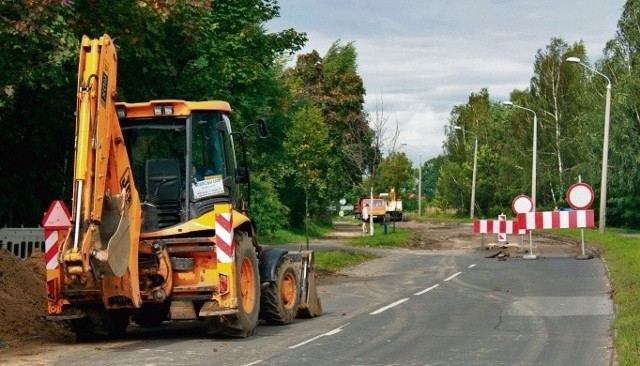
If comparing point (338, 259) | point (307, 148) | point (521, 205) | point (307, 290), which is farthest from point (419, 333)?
point (307, 148)

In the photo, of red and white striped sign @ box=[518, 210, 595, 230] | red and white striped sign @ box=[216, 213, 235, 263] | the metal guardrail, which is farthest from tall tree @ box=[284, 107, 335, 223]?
red and white striped sign @ box=[216, 213, 235, 263]

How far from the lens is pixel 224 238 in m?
14.4

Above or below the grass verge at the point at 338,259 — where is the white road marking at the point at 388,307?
below

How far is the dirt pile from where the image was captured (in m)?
15.3

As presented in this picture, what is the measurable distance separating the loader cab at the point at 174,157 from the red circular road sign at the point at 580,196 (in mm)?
18423

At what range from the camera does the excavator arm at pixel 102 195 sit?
41.8ft

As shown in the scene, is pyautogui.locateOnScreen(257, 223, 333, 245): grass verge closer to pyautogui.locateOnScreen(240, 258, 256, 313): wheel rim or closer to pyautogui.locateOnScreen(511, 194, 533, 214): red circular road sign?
pyautogui.locateOnScreen(511, 194, 533, 214): red circular road sign

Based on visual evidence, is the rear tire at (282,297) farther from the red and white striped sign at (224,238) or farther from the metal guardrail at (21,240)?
the metal guardrail at (21,240)

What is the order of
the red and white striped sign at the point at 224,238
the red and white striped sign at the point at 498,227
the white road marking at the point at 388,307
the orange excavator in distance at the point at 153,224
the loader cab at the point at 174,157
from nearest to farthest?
the orange excavator in distance at the point at 153,224, the red and white striped sign at the point at 224,238, the loader cab at the point at 174,157, the white road marking at the point at 388,307, the red and white striped sign at the point at 498,227

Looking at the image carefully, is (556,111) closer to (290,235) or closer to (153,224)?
(290,235)

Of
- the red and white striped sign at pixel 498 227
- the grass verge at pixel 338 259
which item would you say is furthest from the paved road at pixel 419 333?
the red and white striped sign at pixel 498 227

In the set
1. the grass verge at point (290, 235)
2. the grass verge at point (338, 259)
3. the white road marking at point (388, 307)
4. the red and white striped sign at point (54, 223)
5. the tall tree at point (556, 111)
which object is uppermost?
the tall tree at point (556, 111)

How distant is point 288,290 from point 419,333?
9.27 feet

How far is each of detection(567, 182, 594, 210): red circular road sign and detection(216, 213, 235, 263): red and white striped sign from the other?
62.7 feet
